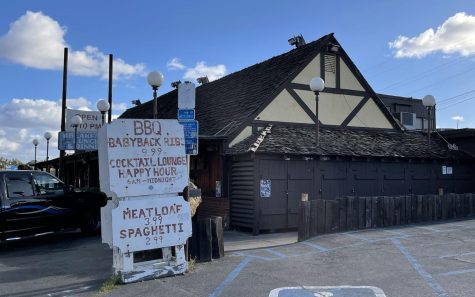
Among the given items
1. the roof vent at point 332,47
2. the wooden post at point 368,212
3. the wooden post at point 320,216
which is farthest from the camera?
the roof vent at point 332,47

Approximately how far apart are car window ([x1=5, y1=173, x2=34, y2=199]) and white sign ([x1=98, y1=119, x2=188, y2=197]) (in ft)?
14.2

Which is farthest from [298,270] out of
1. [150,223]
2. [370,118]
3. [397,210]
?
[370,118]

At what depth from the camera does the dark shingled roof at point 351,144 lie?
14250mm

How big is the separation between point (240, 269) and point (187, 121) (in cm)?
293

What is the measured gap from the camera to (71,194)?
12.8 metres

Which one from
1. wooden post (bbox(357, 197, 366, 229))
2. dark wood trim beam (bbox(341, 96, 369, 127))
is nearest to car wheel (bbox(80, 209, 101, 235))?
wooden post (bbox(357, 197, 366, 229))

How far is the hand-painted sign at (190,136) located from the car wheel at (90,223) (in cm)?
577

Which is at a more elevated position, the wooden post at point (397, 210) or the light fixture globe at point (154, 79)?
the light fixture globe at point (154, 79)

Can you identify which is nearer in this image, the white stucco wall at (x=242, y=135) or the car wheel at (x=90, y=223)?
the car wheel at (x=90, y=223)

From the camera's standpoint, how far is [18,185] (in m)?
11.5

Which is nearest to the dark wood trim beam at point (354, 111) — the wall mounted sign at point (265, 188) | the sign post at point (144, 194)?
the wall mounted sign at point (265, 188)

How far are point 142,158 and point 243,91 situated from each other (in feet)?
33.6

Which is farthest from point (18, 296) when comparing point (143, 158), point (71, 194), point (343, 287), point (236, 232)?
point (236, 232)

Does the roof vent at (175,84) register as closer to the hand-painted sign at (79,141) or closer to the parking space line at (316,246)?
the hand-painted sign at (79,141)
